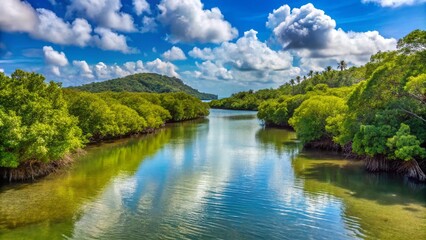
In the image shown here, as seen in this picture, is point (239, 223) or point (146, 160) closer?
point (239, 223)

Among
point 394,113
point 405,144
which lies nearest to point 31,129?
point 405,144

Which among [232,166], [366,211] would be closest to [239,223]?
[366,211]

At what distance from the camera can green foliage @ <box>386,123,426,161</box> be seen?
2404 centimetres

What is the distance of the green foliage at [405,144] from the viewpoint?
78.9ft

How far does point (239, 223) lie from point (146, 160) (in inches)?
780

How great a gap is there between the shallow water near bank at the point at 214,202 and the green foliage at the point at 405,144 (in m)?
2.31

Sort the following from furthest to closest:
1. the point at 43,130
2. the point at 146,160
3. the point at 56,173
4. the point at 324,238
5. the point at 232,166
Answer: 1. the point at 146,160
2. the point at 232,166
3. the point at 56,173
4. the point at 43,130
5. the point at 324,238

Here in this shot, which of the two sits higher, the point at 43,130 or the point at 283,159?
the point at 43,130

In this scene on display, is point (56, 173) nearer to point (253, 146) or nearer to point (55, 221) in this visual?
point (55, 221)

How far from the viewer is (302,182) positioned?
26.0 metres

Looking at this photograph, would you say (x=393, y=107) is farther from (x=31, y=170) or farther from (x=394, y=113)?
(x=31, y=170)

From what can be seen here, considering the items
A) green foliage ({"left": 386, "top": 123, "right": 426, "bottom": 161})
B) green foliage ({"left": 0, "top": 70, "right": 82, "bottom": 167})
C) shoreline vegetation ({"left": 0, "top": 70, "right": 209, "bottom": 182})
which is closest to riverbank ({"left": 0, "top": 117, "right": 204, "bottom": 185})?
shoreline vegetation ({"left": 0, "top": 70, "right": 209, "bottom": 182})

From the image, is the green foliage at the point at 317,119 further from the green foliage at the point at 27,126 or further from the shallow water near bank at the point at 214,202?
the green foliage at the point at 27,126

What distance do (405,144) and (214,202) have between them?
14.1 metres
